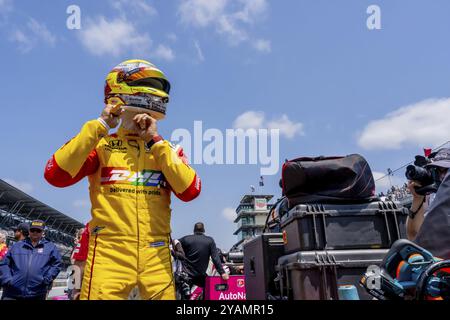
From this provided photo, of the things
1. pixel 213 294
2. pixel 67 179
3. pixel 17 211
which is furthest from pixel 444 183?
pixel 17 211

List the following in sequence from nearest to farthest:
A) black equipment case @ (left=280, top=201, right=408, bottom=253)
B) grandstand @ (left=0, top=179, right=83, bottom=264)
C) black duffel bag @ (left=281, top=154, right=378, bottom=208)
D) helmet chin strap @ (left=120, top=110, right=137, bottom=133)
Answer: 1. helmet chin strap @ (left=120, top=110, right=137, bottom=133)
2. black equipment case @ (left=280, top=201, right=408, bottom=253)
3. black duffel bag @ (left=281, top=154, right=378, bottom=208)
4. grandstand @ (left=0, top=179, right=83, bottom=264)

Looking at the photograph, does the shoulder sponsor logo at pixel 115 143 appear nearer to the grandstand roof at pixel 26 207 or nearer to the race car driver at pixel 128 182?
the race car driver at pixel 128 182

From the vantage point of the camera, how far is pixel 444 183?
5.38 feet

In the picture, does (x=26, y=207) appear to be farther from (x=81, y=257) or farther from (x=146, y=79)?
(x=146, y=79)

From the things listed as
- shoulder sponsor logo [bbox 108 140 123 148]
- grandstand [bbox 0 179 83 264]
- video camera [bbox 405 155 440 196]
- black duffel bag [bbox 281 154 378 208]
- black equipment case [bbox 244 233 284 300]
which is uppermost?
grandstand [bbox 0 179 83 264]

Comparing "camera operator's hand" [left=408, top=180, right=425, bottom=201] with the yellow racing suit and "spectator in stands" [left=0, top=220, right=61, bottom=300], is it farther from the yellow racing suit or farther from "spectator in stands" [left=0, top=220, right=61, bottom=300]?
"spectator in stands" [left=0, top=220, right=61, bottom=300]

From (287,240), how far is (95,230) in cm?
181

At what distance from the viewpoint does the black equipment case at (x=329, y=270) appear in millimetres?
2773

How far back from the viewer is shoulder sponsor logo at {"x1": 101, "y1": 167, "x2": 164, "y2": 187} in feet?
6.90

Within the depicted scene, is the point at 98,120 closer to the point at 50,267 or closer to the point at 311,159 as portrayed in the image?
the point at 311,159

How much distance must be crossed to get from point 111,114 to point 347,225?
77.3 inches

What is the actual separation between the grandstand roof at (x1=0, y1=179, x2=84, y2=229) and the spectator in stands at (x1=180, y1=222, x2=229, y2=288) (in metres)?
26.6

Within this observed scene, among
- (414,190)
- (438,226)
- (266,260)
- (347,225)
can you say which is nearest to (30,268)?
(266,260)

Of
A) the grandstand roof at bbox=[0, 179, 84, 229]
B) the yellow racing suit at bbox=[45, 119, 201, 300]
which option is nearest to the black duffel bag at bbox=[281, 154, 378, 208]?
the yellow racing suit at bbox=[45, 119, 201, 300]
